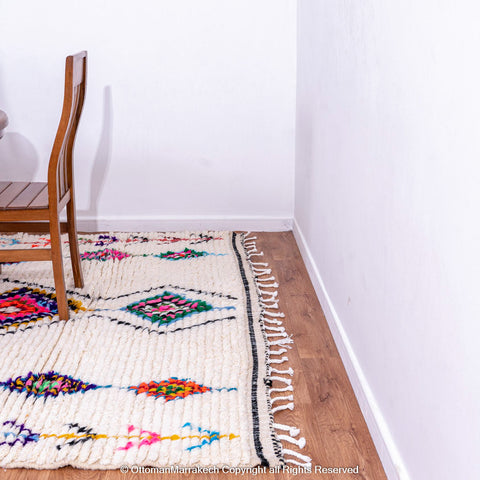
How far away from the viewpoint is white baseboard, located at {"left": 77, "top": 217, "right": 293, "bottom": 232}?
3.11m

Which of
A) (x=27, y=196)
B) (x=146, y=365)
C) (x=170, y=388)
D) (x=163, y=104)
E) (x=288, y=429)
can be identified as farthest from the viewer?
(x=163, y=104)

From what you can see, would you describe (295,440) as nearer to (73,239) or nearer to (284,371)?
(284,371)

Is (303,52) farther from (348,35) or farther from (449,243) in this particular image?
(449,243)

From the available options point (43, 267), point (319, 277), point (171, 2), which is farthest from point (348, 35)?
point (43, 267)

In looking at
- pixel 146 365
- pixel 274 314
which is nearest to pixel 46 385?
pixel 146 365

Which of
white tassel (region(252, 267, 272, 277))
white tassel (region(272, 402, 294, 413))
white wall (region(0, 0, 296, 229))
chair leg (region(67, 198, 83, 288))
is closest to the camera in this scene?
white tassel (region(272, 402, 294, 413))

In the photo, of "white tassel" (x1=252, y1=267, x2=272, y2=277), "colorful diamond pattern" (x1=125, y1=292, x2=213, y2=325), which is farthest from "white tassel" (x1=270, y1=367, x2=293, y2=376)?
"white tassel" (x1=252, y1=267, x2=272, y2=277)

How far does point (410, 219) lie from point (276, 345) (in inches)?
34.3

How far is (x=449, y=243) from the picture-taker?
1.03 m

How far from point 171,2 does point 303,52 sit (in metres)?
0.67

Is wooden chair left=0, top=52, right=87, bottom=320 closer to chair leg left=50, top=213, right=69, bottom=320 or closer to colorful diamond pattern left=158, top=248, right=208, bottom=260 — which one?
chair leg left=50, top=213, right=69, bottom=320

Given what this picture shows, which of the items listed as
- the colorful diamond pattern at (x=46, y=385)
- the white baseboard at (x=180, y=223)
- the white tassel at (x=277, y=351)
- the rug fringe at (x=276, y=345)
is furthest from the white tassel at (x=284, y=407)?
the white baseboard at (x=180, y=223)

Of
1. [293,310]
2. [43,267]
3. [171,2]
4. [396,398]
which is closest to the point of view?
[396,398]

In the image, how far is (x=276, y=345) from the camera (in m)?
1.99
